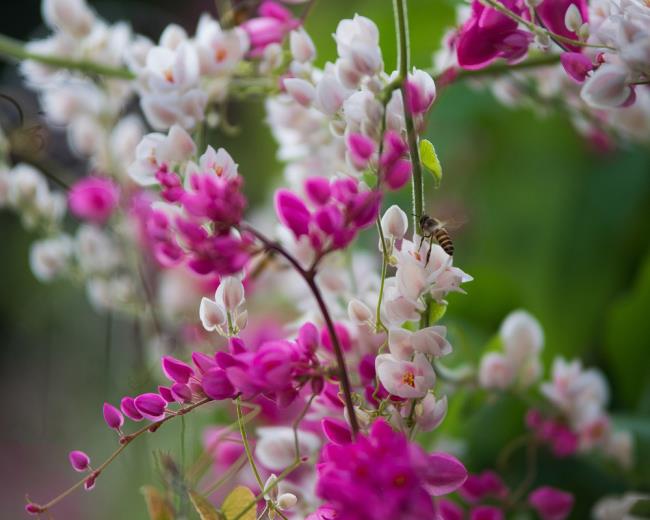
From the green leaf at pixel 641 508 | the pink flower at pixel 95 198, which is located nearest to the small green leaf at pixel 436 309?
the green leaf at pixel 641 508

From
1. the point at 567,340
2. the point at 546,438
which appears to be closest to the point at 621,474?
the point at 546,438

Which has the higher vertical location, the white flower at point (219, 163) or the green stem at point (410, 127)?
the green stem at point (410, 127)

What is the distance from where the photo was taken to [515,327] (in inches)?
13.6

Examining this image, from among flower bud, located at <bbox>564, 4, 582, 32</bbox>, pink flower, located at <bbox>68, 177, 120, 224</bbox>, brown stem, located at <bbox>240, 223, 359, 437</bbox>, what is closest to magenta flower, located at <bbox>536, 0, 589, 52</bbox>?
flower bud, located at <bbox>564, 4, 582, 32</bbox>

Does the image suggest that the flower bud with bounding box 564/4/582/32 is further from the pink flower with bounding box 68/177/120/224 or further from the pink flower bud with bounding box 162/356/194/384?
the pink flower with bounding box 68/177/120/224

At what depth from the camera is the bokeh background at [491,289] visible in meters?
0.42

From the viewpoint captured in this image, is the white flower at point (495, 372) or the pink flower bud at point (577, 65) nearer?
the pink flower bud at point (577, 65)

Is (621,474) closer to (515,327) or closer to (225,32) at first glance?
(515,327)

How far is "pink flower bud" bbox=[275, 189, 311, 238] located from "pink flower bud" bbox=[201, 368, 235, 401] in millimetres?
Result: 41

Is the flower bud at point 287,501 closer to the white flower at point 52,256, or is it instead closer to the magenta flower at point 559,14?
the magenta flower at point 559,14

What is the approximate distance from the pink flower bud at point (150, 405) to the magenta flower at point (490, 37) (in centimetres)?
13

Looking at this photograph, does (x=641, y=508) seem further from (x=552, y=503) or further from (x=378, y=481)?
(x=378, y=481)

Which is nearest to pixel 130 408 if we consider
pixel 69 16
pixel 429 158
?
pixel 429 158

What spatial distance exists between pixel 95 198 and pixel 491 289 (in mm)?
211
